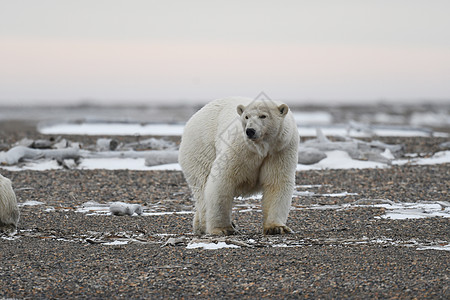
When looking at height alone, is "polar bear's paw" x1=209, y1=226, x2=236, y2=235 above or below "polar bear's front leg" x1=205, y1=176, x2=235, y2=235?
below

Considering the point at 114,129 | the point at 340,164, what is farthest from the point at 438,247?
the point at 114,129

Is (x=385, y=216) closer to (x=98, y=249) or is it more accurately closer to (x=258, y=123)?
(x=258, y=123)

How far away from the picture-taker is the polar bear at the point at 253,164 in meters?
7.11

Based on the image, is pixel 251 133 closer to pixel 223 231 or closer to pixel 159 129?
pixel 223 231

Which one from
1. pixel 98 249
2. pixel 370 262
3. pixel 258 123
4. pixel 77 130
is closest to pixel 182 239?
pixel 98 249

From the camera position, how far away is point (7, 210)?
7.75 m

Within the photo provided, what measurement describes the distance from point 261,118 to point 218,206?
1148 millimetres

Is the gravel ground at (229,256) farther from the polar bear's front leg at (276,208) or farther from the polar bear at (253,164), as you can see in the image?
the polar bear at (253,164)

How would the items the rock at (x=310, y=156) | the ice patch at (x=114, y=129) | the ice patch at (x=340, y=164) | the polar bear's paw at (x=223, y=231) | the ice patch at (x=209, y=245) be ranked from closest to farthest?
the ice patch at (x=209, y=245)
the polar bear's paw at (x=223, y=231)
the ice patch at (x=340, y=164)
the rock at (x=310, y=156)
the ice patch at (x=114, y=129)

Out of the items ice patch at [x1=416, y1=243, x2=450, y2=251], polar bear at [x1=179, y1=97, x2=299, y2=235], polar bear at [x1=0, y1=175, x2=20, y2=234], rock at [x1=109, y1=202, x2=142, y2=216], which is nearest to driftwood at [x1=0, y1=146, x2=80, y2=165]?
rock at [x1=109, y1=202, x2=142, y2=216]

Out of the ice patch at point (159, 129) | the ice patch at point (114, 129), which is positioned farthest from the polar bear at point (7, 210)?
the ice patch at point (159, 129)

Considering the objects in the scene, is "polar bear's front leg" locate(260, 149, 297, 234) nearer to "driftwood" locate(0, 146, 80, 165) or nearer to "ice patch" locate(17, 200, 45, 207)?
"ice patch" locate(17, 200, 45, 207)

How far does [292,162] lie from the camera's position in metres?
7.46

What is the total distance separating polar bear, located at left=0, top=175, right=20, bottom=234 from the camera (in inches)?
304
